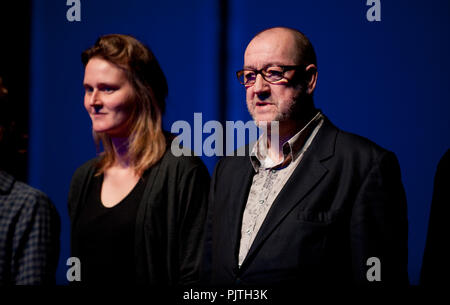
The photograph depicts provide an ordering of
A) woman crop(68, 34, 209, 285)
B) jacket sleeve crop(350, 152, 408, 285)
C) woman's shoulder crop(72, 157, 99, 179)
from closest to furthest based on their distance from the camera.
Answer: jacket sleeve crop(350, 152, 408, 285) → woman crop(68, 34, 209, 285) → woman's shoulder crop(72, 157, 99, 179)

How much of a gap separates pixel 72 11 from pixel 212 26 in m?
0.78

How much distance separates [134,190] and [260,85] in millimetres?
702

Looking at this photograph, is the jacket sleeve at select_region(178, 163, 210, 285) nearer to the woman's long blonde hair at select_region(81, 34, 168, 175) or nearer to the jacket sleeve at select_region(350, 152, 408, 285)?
the woman's long blonde hair at select_region(81, 34, 168, 175)

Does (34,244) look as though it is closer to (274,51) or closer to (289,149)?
(289,149)

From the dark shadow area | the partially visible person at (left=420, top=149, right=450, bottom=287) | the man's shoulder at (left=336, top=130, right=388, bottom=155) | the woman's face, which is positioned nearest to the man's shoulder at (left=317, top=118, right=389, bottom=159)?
the man's shoulder at (left=336, top=130, right=388, bottom=155)

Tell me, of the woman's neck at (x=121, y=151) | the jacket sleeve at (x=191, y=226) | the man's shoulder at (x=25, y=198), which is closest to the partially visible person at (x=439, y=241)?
the jacket sleeve at (x=191, y=226)

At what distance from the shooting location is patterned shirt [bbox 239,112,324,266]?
1.75 meters

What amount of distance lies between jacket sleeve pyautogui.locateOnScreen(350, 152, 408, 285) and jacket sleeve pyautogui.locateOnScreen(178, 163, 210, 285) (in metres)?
0.67

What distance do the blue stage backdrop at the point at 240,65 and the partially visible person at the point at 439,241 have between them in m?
0.59

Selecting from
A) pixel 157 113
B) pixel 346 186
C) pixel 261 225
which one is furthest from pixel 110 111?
pixel 346 186

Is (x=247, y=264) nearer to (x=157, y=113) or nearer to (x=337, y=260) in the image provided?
(x=337, y=260)

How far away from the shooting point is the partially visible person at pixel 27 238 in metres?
1.56

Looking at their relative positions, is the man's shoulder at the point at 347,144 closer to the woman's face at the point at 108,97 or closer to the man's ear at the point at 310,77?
the man's ear at the point at 310,77

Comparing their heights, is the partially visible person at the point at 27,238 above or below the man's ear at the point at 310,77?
below
